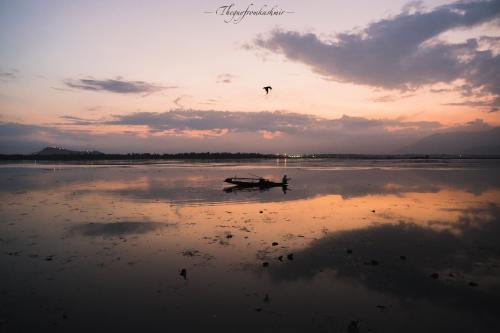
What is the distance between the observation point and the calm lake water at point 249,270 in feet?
30.8

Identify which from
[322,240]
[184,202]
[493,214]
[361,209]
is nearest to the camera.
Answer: [322,240]

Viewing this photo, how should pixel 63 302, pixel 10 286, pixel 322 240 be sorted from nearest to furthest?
pixel 63 302, pixel 10 286, pixel 322 240

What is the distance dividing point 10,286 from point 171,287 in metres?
4.74

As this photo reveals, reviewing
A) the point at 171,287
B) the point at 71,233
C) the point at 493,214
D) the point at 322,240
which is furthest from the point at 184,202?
the point at 493,214

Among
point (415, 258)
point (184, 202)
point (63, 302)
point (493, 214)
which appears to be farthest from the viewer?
A: point (184, 202)

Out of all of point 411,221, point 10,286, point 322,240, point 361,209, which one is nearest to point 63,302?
point 10,286

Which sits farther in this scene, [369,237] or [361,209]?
[361,209]

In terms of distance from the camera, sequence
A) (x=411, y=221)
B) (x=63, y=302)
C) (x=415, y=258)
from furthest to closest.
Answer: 1. (x=411, y=221)
2. (x=415, y=258)
3. (x=63, y=302)

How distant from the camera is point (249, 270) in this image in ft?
42.6

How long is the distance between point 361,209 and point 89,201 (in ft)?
69.0

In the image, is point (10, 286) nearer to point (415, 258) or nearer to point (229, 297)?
point (229, 297)

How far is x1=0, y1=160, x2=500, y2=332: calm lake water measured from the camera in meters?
9.39

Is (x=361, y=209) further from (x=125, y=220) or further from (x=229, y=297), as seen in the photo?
(x=229, y=297)

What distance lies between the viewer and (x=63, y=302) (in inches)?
401
